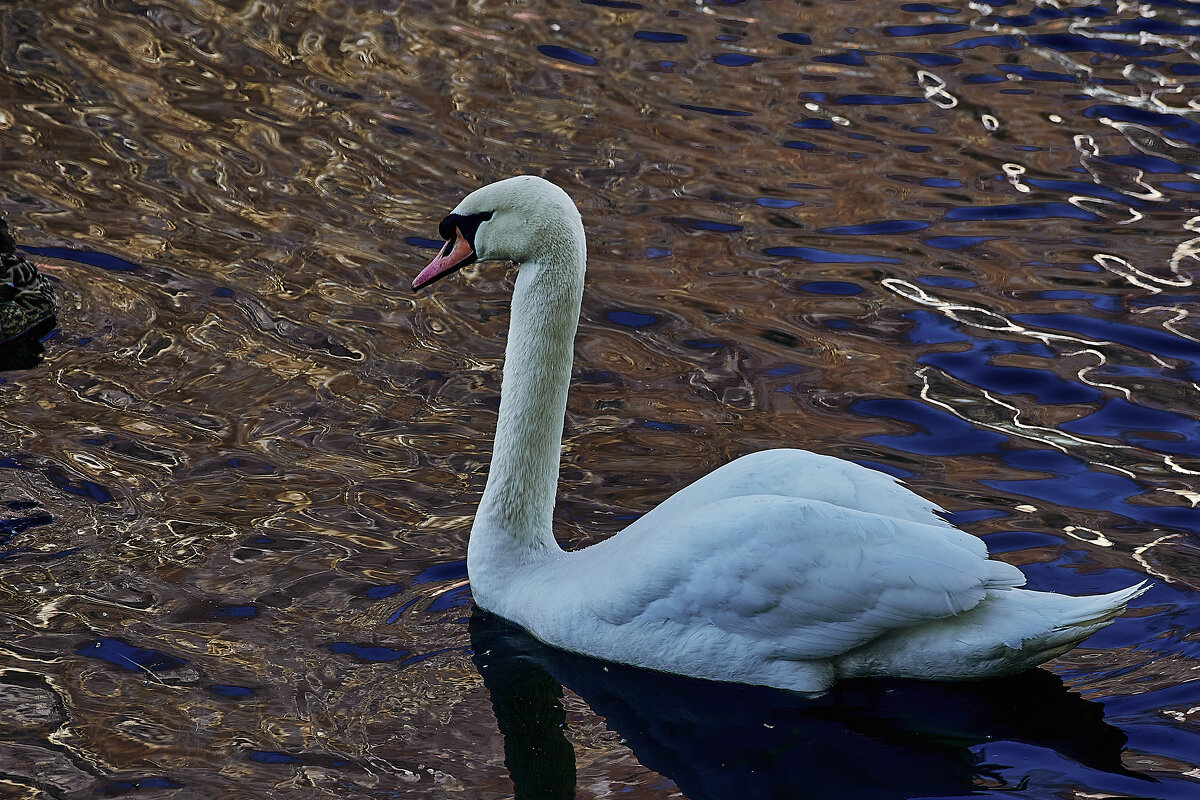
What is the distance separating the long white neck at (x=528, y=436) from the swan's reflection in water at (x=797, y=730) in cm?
46

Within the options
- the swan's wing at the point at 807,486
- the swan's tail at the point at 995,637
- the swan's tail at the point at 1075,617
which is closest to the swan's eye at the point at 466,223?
the swan's wing at the point at 807,486

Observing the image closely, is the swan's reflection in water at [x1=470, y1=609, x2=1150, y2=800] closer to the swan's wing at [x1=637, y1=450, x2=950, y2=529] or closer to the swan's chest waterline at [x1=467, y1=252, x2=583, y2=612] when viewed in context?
the swan's chest waterline at [x1=467, y1=252, x2=583, y2=612]

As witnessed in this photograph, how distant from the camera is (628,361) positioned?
8711mm

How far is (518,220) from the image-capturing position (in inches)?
242

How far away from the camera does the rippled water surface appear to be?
5641mm

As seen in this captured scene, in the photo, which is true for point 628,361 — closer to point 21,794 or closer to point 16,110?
point 21,794

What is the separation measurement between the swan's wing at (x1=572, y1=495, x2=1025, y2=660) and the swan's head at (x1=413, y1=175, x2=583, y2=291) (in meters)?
1.24

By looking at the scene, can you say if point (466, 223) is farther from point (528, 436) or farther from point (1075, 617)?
point (1075, 617)

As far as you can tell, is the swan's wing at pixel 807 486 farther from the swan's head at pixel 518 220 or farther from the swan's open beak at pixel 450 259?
the swan's open beak at pixel 450 259

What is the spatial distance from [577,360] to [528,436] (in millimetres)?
2306

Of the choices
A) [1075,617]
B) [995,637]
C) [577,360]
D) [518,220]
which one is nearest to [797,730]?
[995,637]

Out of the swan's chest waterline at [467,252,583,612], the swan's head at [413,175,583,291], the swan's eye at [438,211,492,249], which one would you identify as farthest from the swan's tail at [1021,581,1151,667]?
the swan's eye at [438,211,492,249]

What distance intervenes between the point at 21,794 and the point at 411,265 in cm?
511

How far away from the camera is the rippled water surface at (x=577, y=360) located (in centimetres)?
564
